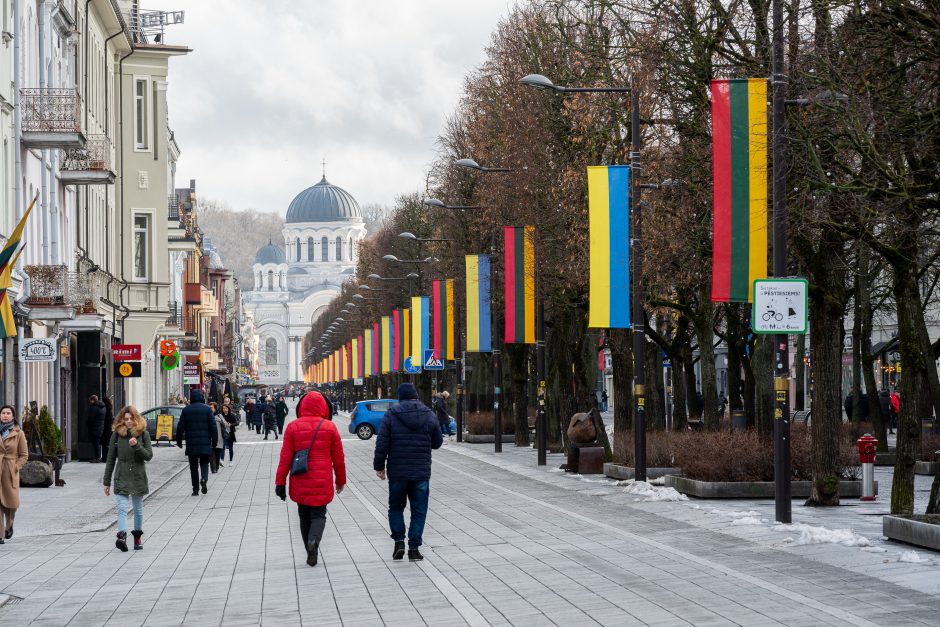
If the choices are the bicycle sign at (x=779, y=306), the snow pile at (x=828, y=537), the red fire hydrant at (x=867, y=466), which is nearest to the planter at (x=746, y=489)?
the red fire hydrant at (x=867, y=466)

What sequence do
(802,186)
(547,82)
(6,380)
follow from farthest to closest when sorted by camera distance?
1. (6,380)
2. (547,82)
3. (802,186)

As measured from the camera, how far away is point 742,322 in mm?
39406

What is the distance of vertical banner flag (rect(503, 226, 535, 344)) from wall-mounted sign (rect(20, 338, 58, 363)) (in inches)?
396

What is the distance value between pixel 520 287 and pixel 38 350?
34.7ft

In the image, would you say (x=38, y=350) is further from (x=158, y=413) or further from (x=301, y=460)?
(x=158, y=413)

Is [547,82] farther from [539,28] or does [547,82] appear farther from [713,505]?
[539,28]

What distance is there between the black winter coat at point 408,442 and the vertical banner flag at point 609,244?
10.0 m

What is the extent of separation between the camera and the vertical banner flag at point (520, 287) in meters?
33.5

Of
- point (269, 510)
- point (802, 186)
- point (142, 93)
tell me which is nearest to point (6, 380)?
point (269, 510)

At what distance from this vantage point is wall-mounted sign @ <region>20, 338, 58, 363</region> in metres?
27.3

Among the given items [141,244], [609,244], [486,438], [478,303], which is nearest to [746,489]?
[609,244]

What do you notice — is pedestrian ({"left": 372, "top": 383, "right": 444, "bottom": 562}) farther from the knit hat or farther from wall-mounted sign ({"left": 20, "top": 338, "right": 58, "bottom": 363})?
wall-mounted sign ({"left": 20, "top": 338, "right": 58, "bottom": 363})

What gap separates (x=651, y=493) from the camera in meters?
23.7

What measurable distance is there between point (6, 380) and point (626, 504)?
43.9 feet
